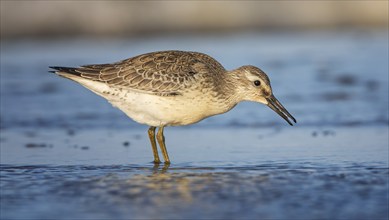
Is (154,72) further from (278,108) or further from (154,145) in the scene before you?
(278,108)

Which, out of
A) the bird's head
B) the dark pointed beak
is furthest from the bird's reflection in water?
the dark pointed beak

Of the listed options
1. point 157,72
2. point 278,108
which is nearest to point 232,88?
point 278,108

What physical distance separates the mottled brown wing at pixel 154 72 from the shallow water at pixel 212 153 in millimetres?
857

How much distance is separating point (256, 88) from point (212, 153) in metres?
0.93

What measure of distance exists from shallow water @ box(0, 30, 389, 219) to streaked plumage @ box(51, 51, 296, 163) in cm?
54

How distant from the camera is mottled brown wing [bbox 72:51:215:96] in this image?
9.38 meters

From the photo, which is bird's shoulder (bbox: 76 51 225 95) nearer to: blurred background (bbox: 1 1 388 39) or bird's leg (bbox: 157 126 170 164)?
bird's leg (bbox: 157 126 170 164)

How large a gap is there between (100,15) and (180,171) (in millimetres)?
14778

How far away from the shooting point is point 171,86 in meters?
9.35

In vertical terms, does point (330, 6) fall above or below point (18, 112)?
above

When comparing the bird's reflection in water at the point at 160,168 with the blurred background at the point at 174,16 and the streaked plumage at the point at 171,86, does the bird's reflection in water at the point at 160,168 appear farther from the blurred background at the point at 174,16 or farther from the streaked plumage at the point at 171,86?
the blurred background at the point at 174,16

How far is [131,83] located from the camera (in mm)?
9562

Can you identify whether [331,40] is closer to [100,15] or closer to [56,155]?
[100,15]

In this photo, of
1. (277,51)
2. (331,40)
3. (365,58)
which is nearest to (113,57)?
(277,51)
